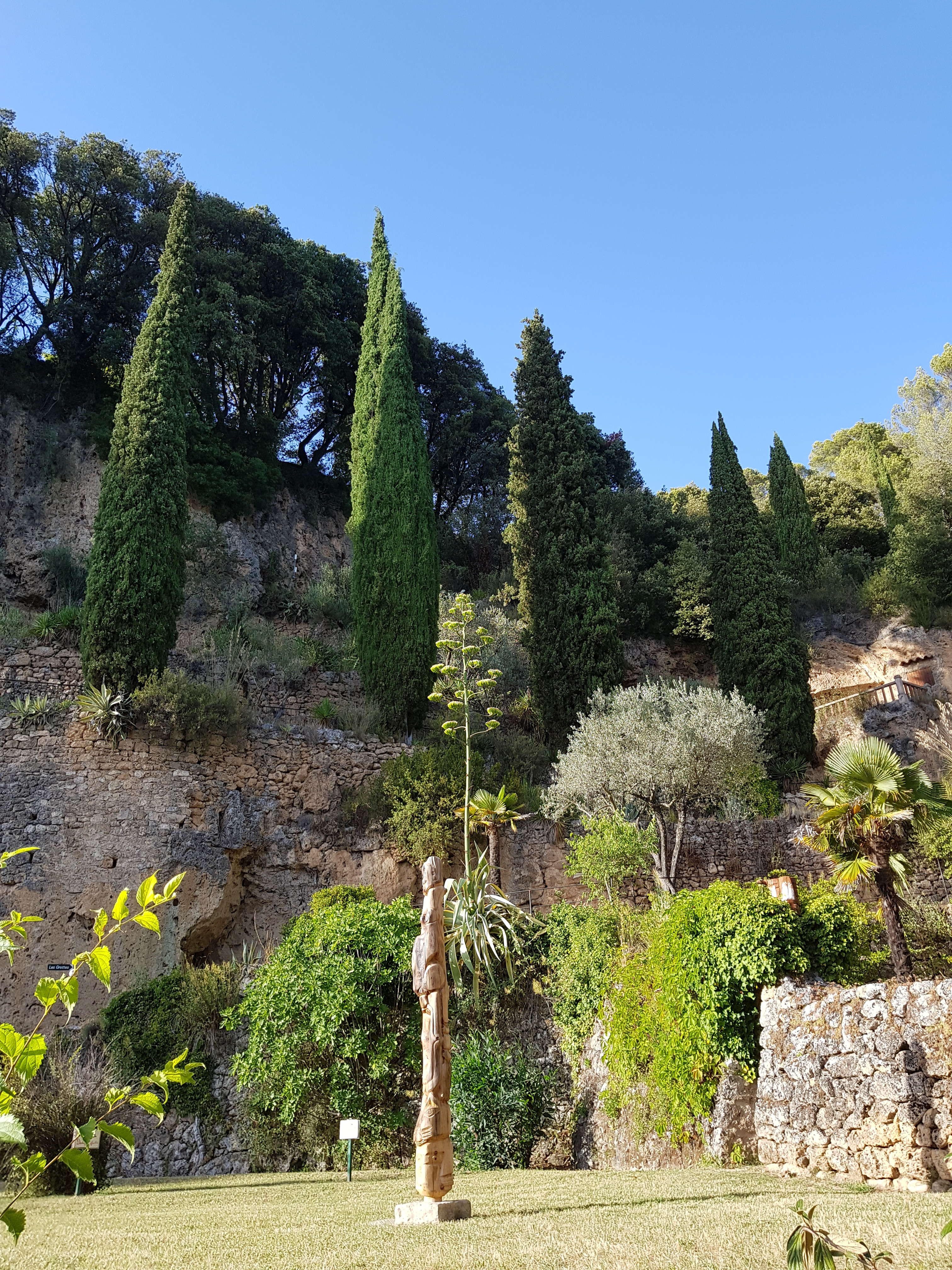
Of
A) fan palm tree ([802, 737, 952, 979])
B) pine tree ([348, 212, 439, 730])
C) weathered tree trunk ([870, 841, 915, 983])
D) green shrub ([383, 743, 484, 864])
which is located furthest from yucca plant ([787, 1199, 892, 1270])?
pine tree ([348, 212, 439, 730])

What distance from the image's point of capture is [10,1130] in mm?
1439

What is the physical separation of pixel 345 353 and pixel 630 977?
73.0 feet

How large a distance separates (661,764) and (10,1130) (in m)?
14.3

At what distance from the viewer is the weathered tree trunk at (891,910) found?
934 centimetres

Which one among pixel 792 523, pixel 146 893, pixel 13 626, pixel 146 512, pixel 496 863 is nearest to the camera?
pixel 146 893

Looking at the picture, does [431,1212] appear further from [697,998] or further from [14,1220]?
[14,1220]

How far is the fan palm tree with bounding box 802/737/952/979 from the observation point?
10.1 metres

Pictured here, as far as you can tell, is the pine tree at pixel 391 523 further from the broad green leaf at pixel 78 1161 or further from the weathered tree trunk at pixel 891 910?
the broad green leaf at pixel 78 1161

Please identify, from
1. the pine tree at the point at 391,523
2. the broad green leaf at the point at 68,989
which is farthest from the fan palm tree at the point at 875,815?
the broad green leaf at the point at 68,989

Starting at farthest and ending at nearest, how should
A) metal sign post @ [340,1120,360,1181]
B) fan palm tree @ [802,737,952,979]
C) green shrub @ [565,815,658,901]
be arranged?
green shrub @ [565,815,658,901]
fan palm tree @ [802,737,952,979]
metal sign post @ [340,1120,360,1181]

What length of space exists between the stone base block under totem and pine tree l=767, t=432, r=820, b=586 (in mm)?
22639

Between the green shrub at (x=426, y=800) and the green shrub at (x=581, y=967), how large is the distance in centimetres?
390

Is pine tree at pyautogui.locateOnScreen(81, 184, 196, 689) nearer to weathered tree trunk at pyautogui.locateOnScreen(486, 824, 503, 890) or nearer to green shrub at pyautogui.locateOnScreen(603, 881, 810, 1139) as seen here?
weathered tree trunk at pyautogui.locateOnScreen(486, 824, 503, 890)

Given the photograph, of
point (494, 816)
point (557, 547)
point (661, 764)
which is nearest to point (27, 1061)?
point (494, 816)
